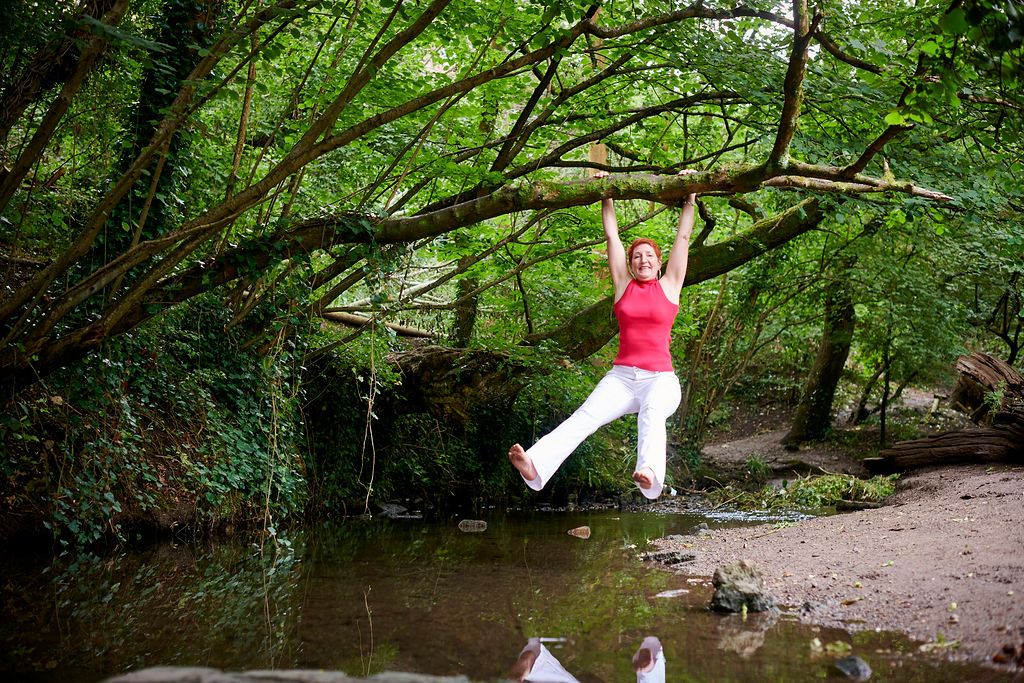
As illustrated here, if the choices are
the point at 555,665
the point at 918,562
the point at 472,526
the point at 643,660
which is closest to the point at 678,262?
the point at 918,562

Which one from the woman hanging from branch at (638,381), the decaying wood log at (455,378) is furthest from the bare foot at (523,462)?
the decaying wood log at (455,378)

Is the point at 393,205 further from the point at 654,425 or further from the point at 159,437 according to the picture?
the point at 654,425

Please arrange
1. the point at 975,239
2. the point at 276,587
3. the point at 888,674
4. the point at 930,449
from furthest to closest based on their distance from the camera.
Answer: the point at 975,239 → the point at 930,449 → the point at 276,587 → the point at 888,674

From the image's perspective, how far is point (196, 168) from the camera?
32.3 feet

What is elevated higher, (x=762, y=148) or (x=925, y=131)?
(x=762, y=148)

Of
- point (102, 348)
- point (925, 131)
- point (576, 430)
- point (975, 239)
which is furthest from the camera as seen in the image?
point (975, 239)

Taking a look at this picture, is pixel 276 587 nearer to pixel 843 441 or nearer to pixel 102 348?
pixel 102 348

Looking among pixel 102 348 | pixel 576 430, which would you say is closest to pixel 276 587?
pixel 576 430

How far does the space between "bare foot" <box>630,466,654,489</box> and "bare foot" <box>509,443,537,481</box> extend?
0.77 metres

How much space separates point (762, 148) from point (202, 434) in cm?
1038

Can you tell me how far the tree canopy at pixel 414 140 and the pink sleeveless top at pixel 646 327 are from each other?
96 centimetres

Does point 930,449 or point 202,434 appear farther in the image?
point 930,449

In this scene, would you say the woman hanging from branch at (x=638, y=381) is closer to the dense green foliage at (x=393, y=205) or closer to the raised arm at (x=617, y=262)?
the raised arm at (x=617, y=262)

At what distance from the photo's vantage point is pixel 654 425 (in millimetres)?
5953
